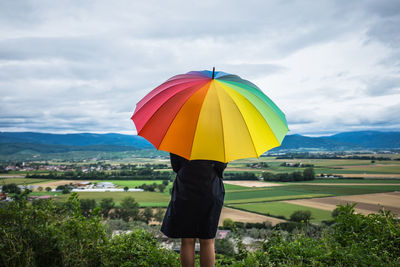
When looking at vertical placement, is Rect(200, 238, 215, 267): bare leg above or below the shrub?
above

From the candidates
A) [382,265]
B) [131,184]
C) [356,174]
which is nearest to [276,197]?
[356,174]

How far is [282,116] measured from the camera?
323 centimetres

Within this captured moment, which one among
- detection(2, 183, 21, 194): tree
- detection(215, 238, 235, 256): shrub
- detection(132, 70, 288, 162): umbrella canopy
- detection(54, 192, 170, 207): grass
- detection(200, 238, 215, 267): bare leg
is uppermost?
detection(132, 70, 288, 162): umbrella canopy

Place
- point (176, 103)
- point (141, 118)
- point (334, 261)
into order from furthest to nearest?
point (334, 261) → point (141, 118) → point (176, 103)

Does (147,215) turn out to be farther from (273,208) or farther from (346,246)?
(273,208)

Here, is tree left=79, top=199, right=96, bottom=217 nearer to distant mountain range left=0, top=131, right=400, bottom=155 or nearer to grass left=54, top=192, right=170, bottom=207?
distant mountain range left=0, top=131, right=400, bottom=155

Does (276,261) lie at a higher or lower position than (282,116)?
lower

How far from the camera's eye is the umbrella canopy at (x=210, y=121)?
98.4 inches

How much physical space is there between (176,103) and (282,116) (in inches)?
54.5

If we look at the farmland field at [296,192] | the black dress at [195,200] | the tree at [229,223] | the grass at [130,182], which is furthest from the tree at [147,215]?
the black dress at [195,200]

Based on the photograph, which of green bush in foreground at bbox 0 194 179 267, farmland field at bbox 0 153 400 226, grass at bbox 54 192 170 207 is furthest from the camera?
farmland field at bbox 0 153 400 226

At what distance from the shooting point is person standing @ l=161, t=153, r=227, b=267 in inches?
108

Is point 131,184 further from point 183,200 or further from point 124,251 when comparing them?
point 183,200

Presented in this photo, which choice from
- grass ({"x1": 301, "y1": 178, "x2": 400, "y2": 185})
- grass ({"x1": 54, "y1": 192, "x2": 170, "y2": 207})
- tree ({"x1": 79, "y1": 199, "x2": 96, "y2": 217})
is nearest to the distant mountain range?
tree ({"x1": 79, "y1": 199, "x2": 96, "y2": 217})
